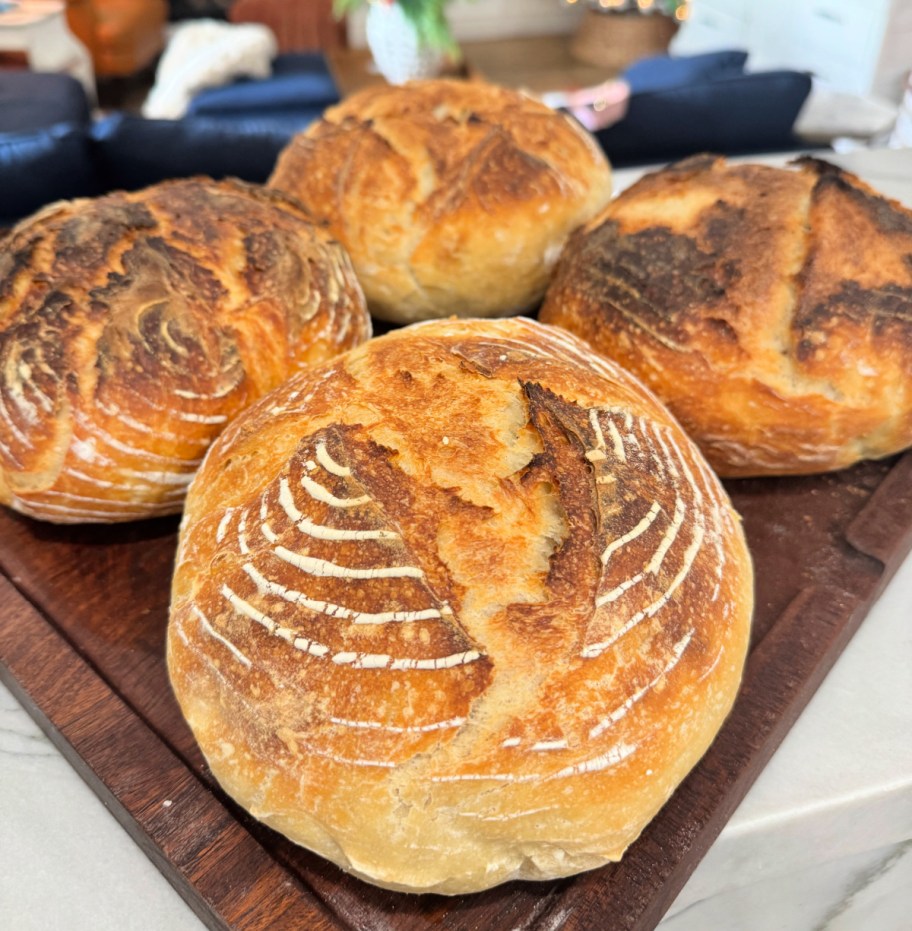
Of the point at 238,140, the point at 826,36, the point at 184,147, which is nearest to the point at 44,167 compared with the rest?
the point at 184,147

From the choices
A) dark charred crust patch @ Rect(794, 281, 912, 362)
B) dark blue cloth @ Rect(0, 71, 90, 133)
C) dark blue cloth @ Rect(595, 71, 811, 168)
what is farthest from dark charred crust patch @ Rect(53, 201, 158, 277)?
dark blue cloth @ Rect(0, 71, 90, 133)

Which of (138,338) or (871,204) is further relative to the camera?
(871,204)

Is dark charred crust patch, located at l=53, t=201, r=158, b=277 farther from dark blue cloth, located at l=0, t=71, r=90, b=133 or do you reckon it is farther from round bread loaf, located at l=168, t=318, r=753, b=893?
dark blue cloth, located at l=0, t=71, r=90, b=133

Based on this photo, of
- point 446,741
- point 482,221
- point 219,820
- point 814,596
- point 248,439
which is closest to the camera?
point 446,741

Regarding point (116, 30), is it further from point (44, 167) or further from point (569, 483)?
point (569, 483)

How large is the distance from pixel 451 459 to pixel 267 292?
441 millimetres

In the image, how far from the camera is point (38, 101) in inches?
171

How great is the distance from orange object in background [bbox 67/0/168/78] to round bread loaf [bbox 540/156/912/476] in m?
5.61

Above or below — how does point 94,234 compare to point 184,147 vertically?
above

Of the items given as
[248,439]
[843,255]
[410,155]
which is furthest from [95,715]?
[843,255]

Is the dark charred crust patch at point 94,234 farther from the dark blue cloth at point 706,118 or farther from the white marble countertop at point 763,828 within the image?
the dark blue cloth at point 706,118

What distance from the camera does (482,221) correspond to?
56.7 inches

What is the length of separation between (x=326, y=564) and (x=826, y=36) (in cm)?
512

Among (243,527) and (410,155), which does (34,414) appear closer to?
(243,527)
